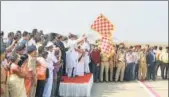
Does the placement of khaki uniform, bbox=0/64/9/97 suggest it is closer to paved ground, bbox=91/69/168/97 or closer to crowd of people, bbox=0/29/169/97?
crowd of people, bbox=0/29/169/97

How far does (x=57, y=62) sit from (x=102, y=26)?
7.43 m

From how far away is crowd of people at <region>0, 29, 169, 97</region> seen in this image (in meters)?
9.05

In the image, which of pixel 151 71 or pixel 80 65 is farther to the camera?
pixel 151 71

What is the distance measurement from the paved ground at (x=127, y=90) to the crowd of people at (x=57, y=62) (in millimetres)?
846

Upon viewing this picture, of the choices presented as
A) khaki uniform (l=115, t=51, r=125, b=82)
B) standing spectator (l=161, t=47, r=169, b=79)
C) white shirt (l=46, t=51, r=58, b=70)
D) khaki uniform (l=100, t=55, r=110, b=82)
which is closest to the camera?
white shirt (l=46, t=51, r=58, b=70)

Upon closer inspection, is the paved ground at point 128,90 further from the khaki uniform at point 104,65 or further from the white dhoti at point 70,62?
the white dhoti at point 70,62

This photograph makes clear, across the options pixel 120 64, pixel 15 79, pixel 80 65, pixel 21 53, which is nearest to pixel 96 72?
pixel 120 64

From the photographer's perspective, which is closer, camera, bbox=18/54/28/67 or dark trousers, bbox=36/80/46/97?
camera, bbox=18/54/28/67

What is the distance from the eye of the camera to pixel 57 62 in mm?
12750

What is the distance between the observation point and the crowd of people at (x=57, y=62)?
29.7ft

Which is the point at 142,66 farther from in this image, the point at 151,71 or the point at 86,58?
the point at 86,58

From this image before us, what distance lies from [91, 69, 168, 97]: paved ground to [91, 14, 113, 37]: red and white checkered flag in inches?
89.2

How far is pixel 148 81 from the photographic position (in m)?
21.4

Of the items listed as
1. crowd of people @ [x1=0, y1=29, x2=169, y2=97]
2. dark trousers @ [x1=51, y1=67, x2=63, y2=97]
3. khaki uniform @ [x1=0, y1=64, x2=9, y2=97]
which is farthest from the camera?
dark trousers @ [x1=51, y1=67, x2=63, y2=97]
